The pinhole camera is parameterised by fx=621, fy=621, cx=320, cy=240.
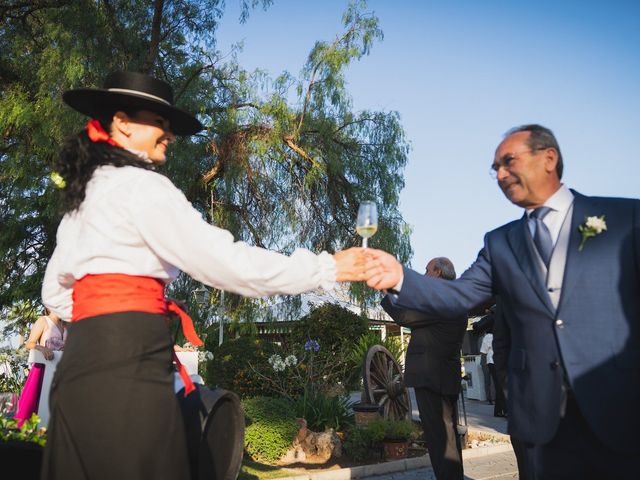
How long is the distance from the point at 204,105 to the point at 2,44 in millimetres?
5024

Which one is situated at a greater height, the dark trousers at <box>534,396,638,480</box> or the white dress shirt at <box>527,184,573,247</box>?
the white dress shirt at <box>527,184,573,247</box>

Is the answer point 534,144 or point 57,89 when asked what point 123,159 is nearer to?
point 534,144

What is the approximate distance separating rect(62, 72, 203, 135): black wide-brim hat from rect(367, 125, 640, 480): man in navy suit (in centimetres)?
108

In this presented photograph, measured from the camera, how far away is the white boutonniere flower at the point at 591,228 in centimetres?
253

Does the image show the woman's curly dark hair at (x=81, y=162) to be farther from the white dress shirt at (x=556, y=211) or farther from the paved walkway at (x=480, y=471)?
the paved walkway at (x=480, y=471)

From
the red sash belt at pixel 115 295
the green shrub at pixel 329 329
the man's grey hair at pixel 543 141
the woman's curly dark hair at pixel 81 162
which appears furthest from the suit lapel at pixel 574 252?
the green shrub at pixel 329 329

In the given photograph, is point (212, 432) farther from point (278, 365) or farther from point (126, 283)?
point (278, 365)

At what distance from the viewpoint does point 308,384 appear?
9.17m

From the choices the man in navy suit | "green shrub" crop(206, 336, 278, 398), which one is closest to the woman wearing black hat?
the man in navy suit

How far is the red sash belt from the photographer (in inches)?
81.6

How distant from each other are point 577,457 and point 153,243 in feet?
5.82

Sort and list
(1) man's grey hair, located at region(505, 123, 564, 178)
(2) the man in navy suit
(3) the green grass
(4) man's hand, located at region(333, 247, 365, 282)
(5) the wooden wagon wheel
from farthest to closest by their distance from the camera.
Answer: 1. (5) the wooden wagon wheel
2. (3) the green grass
3. (1) man's grey hair, located at region(505, 123, 564, 178)
4. (4) man's hand, located at region(333, 247, 365, 282)
5. (2) the man in navy suit

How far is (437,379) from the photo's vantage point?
5047mm

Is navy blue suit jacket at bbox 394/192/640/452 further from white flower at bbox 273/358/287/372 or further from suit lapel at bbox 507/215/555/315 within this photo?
white flower at bbox 273/358/287/372
